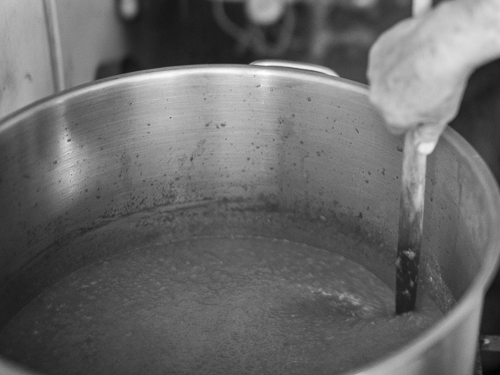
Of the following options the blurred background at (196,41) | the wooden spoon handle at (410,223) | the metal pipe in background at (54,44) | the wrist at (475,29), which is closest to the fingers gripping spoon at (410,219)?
the wooden spoon handle at (410,223)

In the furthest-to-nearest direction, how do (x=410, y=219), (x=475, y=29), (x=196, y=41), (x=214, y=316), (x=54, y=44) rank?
(x=196, y=41), (x=54, y=44), (x=214, y=316), (x=410, y=219), (x=475, y=29)

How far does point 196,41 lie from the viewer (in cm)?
173

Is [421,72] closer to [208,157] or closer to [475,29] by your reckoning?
[475,29]

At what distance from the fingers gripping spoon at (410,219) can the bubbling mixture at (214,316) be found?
0.12 feet

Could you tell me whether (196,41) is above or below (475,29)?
below

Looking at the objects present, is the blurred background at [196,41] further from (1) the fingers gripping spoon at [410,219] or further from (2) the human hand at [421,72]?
(2) the human hand at [421,72]

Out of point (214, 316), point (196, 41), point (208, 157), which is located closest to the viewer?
point (214, 316)

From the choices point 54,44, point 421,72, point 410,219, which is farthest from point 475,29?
point 54,44

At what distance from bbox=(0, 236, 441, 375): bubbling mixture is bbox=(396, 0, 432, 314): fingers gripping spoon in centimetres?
4

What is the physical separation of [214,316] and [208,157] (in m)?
0.25

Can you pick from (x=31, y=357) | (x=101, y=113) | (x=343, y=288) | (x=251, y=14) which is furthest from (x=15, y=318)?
(x=251, y=14)

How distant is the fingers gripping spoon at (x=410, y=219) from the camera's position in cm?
75

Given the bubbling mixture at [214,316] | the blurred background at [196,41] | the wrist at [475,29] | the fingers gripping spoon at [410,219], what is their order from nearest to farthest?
the wrist at [475,29]
the fingers gripping spoon at [410,219]
the bubbling mixture at [214,316]
the blurred background at [196,41]

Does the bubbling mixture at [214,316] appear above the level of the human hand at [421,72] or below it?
below
